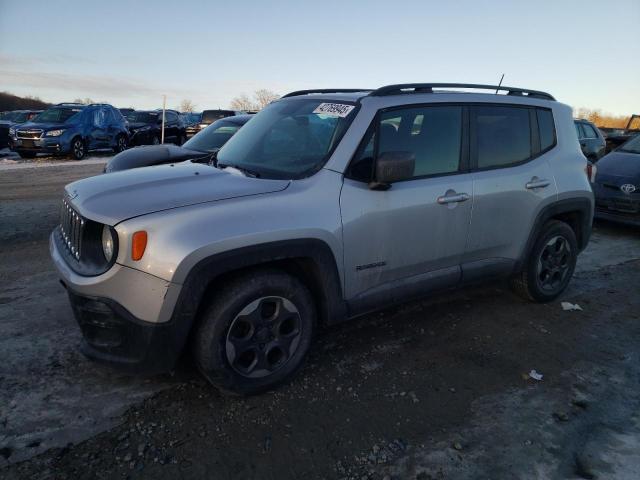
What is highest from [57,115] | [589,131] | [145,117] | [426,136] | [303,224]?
[589,131]

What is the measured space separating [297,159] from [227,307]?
117 cm

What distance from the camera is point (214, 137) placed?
25.4ft

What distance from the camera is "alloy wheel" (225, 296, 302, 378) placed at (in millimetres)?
2795

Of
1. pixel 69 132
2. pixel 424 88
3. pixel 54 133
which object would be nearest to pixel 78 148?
pixel 69 132

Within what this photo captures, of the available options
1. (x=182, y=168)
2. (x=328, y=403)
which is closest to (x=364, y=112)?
(x=182, y=168)

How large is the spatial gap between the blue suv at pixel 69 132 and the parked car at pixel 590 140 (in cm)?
1519

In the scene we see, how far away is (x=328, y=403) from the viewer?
9.61 feet

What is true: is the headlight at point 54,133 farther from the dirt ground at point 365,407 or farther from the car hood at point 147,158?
the dirt ground at point 365,407

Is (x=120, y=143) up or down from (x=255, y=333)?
up

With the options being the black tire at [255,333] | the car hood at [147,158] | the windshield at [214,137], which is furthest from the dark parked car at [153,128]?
the black tire at [255,333]

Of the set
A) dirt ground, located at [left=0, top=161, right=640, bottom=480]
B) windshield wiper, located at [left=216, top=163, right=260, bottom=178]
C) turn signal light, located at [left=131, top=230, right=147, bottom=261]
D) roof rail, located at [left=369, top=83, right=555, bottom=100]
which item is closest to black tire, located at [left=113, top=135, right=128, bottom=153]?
dirt ground, located at [left=0, top=161, right=640, bottom=480]

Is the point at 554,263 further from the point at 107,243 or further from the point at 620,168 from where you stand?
the point at 620,168

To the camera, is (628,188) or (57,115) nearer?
(628,188)

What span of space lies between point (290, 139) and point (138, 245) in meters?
1.52
